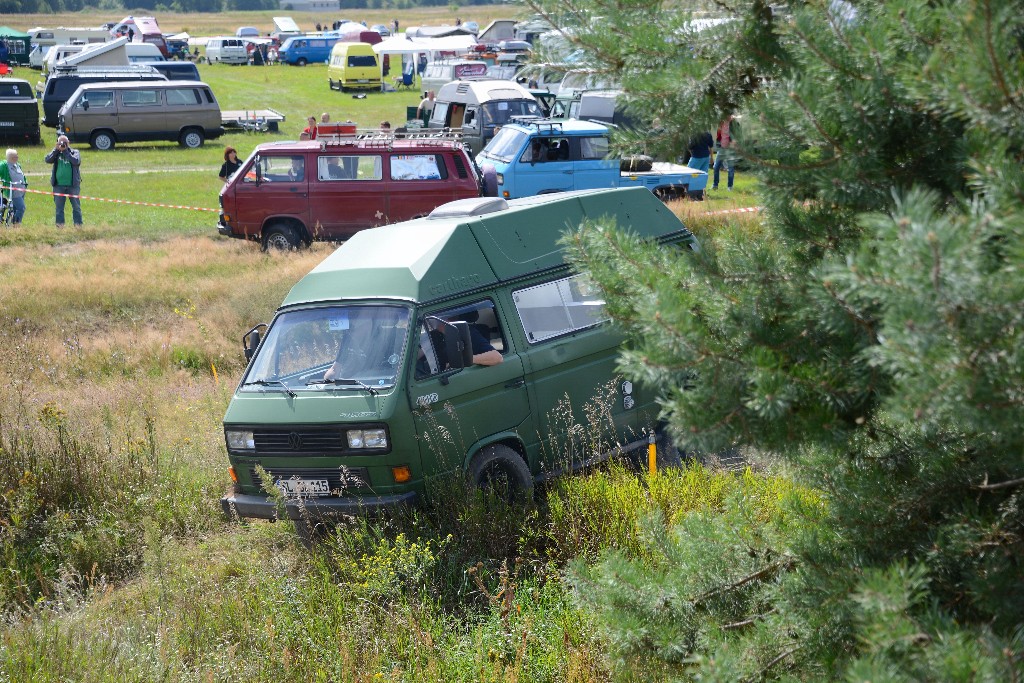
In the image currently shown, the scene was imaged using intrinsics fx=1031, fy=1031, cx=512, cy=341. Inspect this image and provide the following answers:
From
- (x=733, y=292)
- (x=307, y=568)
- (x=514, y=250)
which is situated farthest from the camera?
(x=514, y=250)

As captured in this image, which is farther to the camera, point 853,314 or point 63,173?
point 63,173

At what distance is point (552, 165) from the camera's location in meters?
20.5

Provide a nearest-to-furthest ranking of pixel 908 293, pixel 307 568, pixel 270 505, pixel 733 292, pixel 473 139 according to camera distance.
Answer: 1. pixel 908 293
2. pixel 733 292
3. pixel 307 568
4. pixel 270 505
5. pixel 473 139

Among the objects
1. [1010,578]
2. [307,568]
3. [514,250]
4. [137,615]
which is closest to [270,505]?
[307,568]

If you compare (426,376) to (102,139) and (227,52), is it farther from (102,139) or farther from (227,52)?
(227,52)

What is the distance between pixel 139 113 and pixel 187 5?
9918cm

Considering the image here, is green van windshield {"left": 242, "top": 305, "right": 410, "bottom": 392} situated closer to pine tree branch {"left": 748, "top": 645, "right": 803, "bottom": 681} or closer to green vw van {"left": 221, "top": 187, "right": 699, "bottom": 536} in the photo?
green vw van {"left": 221, "top": 187, "right": 699, "bottom": 536}

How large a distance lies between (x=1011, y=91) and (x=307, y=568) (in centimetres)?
A: 519

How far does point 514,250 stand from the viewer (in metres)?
8.03

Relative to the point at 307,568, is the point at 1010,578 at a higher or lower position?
higher

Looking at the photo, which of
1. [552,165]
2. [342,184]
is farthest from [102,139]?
[552,165]

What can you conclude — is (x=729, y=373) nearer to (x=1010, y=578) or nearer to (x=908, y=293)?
(x=908, y=293)

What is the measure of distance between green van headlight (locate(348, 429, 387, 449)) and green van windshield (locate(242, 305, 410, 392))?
1.07 ft

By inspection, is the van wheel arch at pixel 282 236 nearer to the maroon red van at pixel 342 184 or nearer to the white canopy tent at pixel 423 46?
the maroon red van at pixel 342 184
